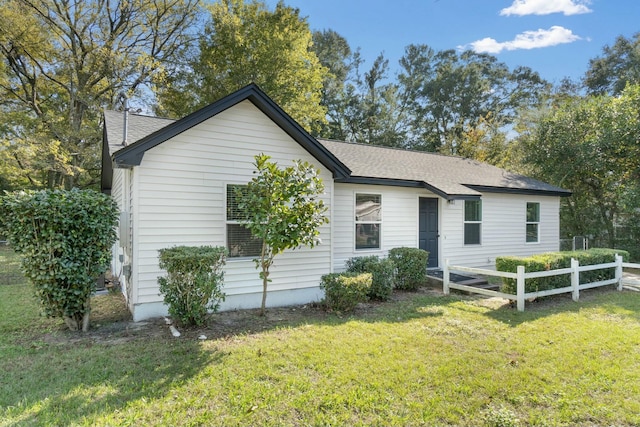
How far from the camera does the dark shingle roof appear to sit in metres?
9.27

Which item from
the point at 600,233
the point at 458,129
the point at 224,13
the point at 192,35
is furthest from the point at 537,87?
the point at 192,35

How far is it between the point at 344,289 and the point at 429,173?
5.99 m

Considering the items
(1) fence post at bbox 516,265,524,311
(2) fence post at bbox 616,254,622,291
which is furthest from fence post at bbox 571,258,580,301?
(2) fence post at bbox 616,254,622,291

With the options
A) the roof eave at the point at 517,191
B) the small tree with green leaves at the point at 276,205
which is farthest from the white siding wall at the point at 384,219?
the small tree with green leaves at the point at 276,205

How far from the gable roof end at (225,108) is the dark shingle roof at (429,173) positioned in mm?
1309

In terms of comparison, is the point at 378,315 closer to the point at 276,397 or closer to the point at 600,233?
the point at 276,397

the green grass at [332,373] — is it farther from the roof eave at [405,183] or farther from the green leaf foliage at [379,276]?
the roof eave at [405,183]

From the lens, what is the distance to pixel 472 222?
10.8 metres

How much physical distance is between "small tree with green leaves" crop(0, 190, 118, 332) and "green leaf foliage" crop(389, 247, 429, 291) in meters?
5.92

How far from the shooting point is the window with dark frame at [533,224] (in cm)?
1220

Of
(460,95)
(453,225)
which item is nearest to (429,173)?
(453,225)

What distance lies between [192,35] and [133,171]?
20.1m

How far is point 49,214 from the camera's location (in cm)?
468

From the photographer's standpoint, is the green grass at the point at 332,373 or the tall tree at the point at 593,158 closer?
the green grass at the point at 332,373
